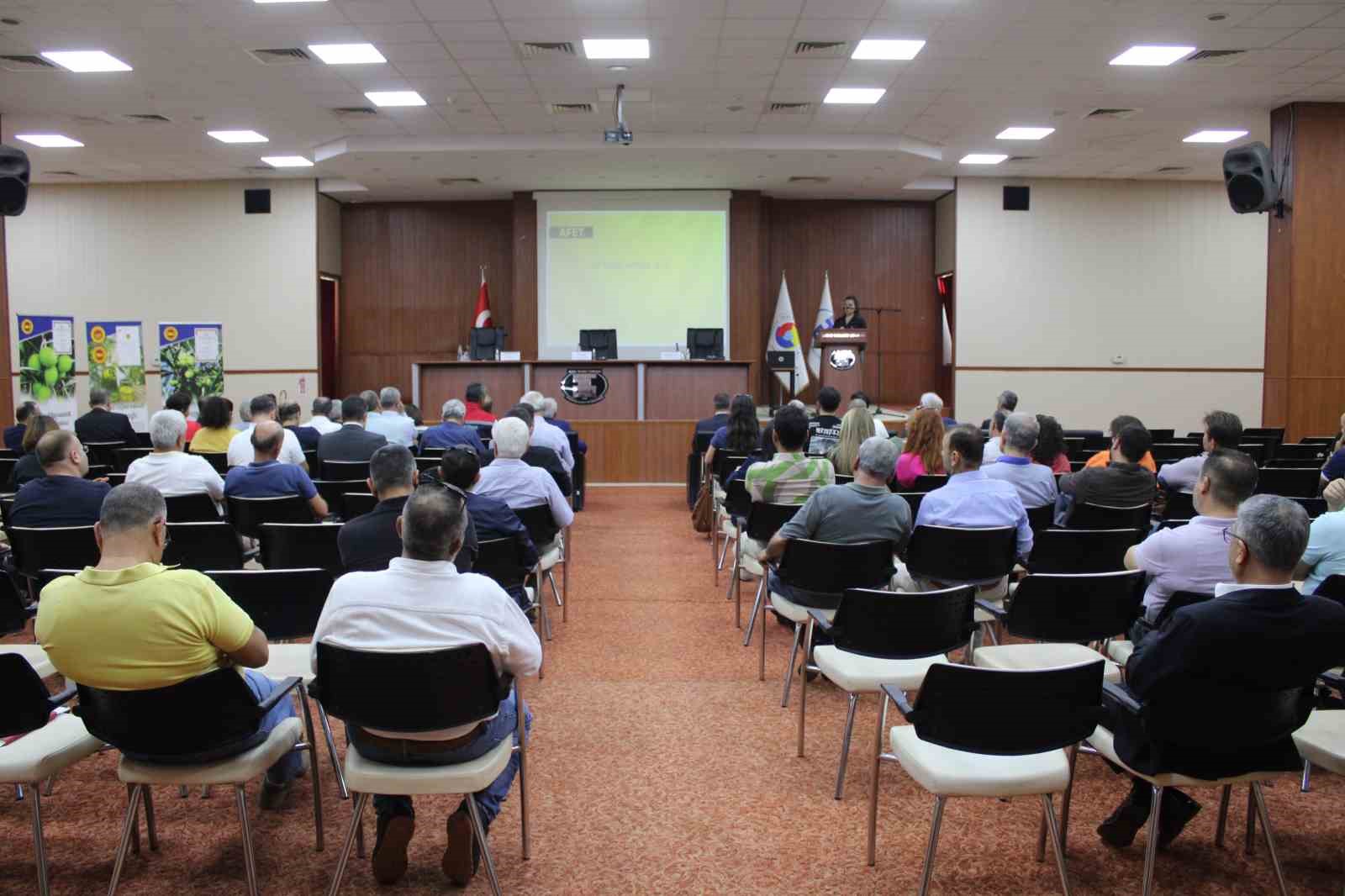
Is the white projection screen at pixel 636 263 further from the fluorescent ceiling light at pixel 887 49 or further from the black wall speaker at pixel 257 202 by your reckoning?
the fluorescent ceiling light at pixel 887 49

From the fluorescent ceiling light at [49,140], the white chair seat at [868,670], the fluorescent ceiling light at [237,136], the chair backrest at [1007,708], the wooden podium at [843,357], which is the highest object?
the fluorescent ceiling light at [237,136]

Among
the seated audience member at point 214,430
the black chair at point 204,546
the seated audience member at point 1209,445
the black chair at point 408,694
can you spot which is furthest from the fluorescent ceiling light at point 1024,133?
the black chair at point 408,694

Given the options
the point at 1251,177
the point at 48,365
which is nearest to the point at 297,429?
the point at 48,365

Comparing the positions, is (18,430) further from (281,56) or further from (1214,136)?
(1214,136)

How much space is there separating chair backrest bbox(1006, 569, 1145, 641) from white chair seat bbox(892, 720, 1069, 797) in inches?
32.0

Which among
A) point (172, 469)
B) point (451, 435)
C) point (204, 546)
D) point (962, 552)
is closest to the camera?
point (962, 552)

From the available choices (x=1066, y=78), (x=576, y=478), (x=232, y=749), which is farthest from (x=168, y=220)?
(x=232, y=749)

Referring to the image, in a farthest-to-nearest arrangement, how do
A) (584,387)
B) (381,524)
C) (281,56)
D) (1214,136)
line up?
(584,387), (1214,136), (281,56), (381,524)

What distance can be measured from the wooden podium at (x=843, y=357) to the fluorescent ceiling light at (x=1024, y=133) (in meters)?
3.02

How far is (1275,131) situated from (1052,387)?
16.7 feet

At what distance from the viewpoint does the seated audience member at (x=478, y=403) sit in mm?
9352

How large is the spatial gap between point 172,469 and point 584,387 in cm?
773

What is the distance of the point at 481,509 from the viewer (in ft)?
14.4

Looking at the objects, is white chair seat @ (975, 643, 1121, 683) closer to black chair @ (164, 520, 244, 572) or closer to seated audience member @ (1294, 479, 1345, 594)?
seated audience member @ (1294, 479, 1345, 594)
